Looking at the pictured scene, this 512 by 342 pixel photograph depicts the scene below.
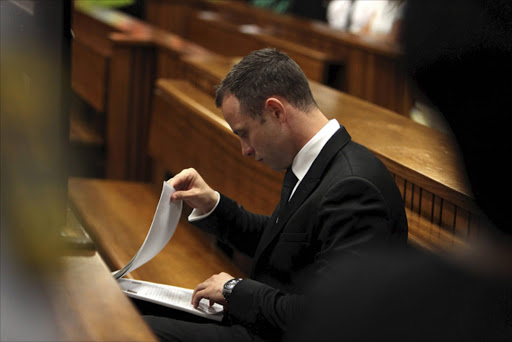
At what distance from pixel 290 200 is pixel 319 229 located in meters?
0.14

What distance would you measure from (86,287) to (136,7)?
268 inches

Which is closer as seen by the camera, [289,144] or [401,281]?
[401,281]

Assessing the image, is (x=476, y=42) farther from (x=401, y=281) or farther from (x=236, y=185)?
(x=236, y=185)

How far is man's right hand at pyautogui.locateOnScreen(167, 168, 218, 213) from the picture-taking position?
177cm

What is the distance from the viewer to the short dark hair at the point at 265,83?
1627 mm

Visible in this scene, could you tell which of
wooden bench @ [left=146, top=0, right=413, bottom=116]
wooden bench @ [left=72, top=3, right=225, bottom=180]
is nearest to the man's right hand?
wooden bench @ [left=146, top=0, right=413, bottom=116]

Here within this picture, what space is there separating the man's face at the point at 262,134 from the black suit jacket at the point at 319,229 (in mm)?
102

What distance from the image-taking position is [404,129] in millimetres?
2141

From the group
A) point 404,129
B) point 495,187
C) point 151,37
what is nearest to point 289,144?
point 404,129

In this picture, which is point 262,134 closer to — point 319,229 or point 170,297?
point 319,229

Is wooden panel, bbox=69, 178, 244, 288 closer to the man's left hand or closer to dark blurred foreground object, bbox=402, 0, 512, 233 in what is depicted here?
the man's left hand

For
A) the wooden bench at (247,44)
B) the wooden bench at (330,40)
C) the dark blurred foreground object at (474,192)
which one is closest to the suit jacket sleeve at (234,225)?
the wooden bench at (330,40)

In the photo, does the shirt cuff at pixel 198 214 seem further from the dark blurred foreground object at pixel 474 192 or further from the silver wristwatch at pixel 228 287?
the dark blurred foreground object at pixel 474 192

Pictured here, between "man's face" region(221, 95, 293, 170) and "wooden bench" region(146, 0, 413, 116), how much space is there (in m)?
1.44
